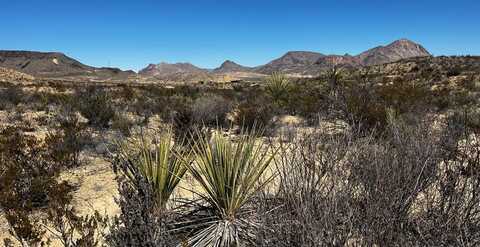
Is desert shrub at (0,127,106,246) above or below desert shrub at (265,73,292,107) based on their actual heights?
below

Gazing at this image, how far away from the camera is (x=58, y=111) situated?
41.2 feet

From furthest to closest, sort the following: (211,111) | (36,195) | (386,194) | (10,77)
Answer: (10,77)
(211,111)
(36,195)
(386,194)

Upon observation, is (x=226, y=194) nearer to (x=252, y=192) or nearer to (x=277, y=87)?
(x=252, y=192)

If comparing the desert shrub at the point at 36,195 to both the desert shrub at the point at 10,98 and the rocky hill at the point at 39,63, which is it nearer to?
the desert shrub at the point at 10,98

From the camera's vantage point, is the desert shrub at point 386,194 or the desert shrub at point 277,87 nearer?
the desert shrub at point 386,194

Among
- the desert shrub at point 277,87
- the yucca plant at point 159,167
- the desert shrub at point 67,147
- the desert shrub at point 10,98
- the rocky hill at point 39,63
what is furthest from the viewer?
the rocky hill at point 39,63

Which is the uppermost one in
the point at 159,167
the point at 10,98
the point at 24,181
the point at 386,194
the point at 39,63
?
the point at 39,63

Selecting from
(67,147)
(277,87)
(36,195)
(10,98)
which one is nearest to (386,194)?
(36,195)

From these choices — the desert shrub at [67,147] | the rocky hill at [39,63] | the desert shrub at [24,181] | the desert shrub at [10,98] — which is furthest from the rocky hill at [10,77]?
the rocky hill at [39,63]

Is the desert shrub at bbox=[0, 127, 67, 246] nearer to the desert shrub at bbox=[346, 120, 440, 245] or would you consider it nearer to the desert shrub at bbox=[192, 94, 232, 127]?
the desert shrub at bbox=[346, 120, 440, 245]

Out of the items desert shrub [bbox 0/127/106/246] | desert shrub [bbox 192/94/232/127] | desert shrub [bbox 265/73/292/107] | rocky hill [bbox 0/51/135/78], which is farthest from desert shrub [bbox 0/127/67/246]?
rocky hill [bbox 0/51/135/78]

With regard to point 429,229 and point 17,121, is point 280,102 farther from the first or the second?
point 429,229

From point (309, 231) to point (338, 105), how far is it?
24.3ft

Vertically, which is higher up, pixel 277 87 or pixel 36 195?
pixel 277 87
